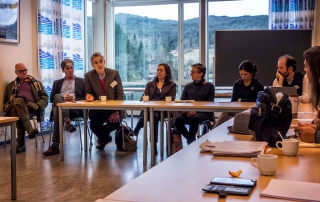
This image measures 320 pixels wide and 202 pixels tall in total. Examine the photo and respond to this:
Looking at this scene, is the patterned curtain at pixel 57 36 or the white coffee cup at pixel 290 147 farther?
the patterned curtain at pixel 57 36

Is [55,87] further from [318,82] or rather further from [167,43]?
[318,82]

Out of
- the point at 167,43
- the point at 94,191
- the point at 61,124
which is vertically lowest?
the point at 94,191

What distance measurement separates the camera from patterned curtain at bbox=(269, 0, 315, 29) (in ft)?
22.5

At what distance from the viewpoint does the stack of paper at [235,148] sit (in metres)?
1.72

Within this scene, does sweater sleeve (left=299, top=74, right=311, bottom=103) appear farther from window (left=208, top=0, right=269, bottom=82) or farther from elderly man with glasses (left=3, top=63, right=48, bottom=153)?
window (left=208, top=0, right=269, bottom=82)

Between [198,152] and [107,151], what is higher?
[198,152]

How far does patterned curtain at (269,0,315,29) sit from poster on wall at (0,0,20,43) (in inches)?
161

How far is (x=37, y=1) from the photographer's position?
247 inches

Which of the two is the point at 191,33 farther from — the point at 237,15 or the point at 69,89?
the point at 69,89

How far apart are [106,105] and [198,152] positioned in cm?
268

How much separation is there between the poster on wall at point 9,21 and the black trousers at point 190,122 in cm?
263

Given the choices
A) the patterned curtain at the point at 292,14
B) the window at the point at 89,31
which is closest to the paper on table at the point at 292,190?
the patterned curtain at the point at 292,14

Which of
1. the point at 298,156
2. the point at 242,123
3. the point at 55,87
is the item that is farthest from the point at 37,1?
the point at 298,156

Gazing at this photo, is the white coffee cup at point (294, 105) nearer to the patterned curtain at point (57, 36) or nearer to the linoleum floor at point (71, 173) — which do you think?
the linoleum floor at point (71, 173)
